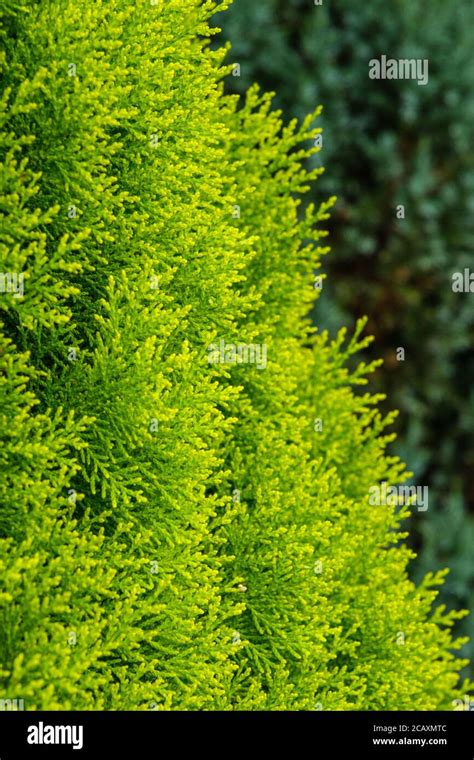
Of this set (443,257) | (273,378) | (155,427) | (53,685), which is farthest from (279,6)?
(53,685)

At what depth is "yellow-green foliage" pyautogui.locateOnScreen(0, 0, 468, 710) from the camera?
260 centimetres

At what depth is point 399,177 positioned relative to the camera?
586 cm

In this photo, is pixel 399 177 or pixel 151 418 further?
Answer: pixel 399 177
